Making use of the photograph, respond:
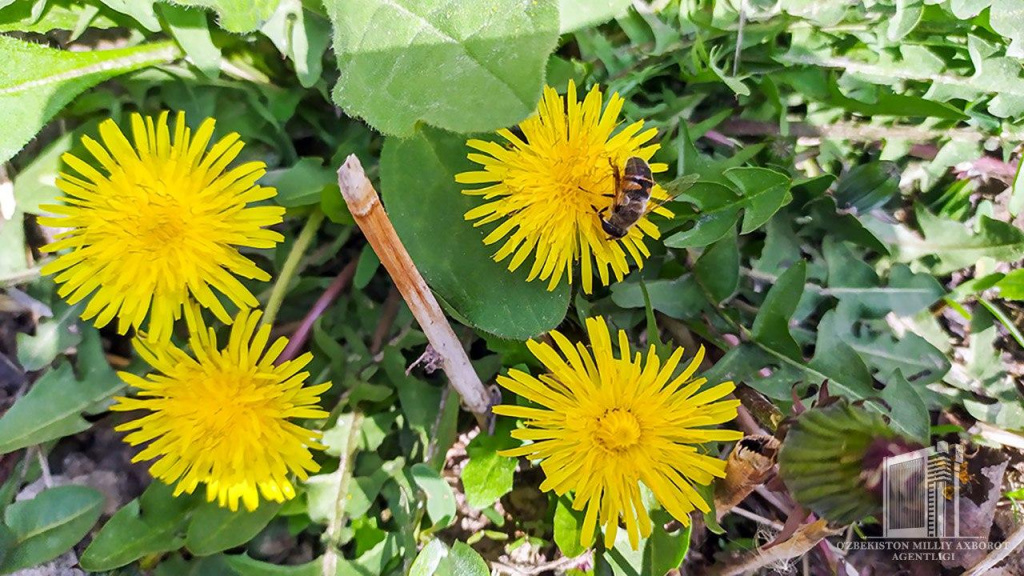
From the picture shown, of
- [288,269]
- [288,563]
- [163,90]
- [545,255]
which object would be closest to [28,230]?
[163,90]

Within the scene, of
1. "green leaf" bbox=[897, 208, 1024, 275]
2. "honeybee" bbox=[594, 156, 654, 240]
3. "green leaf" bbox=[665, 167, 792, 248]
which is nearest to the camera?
"honeybee" bbox=[594, 156, 654, 240]

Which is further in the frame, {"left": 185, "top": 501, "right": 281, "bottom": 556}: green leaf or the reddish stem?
the reddish stem

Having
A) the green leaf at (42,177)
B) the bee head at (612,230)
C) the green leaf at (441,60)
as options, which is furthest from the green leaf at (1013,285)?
the green leaf at (42,177)

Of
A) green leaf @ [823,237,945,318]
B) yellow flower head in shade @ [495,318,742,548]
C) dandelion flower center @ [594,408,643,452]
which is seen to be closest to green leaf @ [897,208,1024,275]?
green leaf @ [823,237,945,318]

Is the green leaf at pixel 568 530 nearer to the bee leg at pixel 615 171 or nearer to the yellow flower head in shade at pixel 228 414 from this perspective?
the yellow flower head in shade at pixel 228 414

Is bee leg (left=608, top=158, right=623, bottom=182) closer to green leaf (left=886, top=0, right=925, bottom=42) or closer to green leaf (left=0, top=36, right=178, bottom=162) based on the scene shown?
green leaf (left=886, top=0, right=925, bottom=42)

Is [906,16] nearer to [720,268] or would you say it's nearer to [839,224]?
[839,224]

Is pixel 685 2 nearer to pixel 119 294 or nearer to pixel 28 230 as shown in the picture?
pixel 119 294
